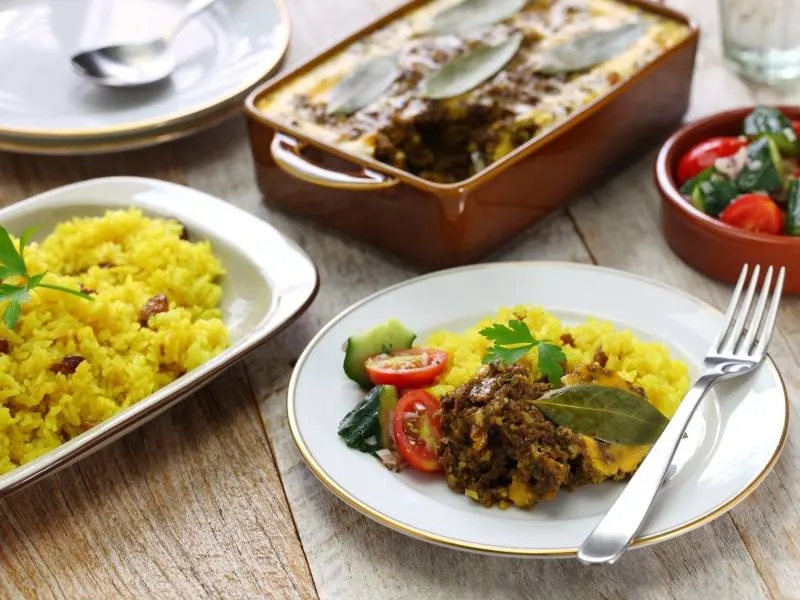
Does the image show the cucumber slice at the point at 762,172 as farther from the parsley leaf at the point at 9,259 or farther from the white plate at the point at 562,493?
the parsley leaf at the point at 9,259

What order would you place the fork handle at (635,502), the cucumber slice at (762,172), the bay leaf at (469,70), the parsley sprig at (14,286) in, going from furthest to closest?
1. the bay leaf at (469,70)
2. the cucumber slice at (762,172)
3. the parsley sprig at (14,286)
4. the fork handle at (635,502)

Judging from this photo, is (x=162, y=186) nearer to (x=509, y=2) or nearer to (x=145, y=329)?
(x=145, y=329)

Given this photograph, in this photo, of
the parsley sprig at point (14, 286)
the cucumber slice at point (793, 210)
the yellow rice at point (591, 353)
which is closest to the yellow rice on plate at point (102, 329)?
the parsley sprig at point (14, 286)

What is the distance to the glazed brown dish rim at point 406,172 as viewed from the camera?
236 cm

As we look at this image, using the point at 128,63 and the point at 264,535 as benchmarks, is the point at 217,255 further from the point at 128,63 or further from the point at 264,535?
the point at 128,63

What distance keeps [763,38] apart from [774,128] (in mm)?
571

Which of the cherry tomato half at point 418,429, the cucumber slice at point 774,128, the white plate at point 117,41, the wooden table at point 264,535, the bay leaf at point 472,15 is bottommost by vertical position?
the wooden table at point 264,535

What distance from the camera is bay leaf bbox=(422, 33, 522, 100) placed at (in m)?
2.70

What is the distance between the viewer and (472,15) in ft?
9.67

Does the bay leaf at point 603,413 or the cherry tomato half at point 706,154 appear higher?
the bay leaf at point 603,413

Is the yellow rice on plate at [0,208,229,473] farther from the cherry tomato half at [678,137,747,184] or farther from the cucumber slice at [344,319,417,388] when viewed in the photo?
the cherry tomato half at [678,137,747,184]

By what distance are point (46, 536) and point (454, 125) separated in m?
1.33

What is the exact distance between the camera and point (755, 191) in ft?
8.09

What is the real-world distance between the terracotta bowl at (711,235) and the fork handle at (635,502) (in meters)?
0.59
